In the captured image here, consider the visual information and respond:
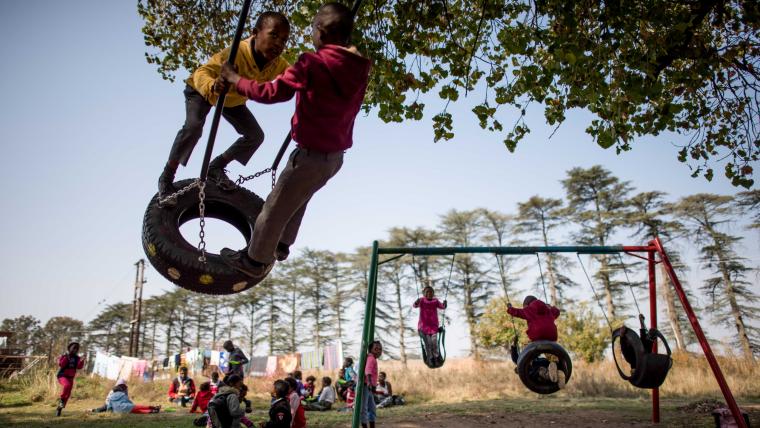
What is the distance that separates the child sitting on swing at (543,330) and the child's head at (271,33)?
4782 millimetres

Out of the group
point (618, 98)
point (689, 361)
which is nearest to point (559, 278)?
point (689, 361)

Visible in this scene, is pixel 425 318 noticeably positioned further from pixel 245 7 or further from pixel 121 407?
pixel 121 407

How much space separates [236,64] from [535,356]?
504cm

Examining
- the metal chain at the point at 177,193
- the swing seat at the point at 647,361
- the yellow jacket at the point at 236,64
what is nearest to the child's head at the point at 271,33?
the yellow jacket at the point at 236,64

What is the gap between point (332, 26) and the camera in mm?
2836

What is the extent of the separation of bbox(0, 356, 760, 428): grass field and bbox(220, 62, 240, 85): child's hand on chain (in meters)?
7.88

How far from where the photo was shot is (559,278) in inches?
1316

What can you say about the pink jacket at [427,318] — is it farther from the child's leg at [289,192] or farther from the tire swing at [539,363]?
the child's leg at [289,192]

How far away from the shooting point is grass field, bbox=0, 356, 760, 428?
9.41 metres

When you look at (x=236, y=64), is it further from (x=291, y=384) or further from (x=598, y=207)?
(x=598, y=207)

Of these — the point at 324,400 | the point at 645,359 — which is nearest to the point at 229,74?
the point at 645,359

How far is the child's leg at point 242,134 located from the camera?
3.82 meters

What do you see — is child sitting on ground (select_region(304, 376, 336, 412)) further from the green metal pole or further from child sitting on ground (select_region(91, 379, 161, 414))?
the green metal pole

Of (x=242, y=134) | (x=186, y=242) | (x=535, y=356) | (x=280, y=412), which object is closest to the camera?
(x=186, y=242)
